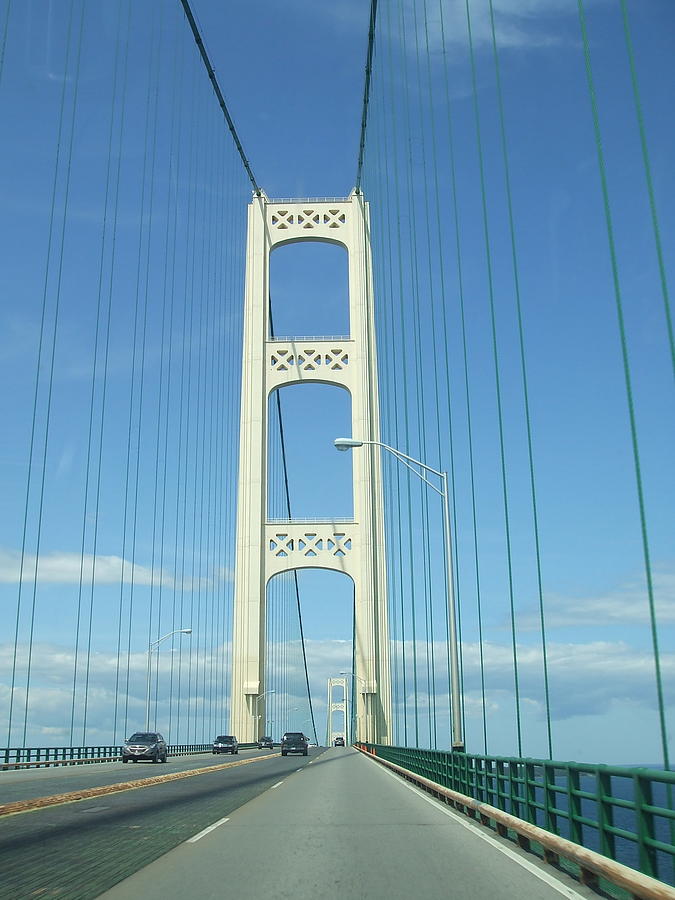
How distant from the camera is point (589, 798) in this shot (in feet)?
28.0

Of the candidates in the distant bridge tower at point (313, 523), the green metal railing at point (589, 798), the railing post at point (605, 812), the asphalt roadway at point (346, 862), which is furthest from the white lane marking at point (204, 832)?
the distant bridge tower at point (313, 523)

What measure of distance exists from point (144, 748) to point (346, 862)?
37.2 meters

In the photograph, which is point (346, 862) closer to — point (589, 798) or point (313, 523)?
point (589, 798)

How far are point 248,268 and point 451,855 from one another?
189 ft

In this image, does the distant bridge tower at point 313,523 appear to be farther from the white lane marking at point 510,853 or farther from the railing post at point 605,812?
the railing post at point 605,812

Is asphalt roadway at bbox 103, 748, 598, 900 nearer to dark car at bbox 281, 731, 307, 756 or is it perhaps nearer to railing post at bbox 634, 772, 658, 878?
railing post at bbox 634, 772, 658, 878

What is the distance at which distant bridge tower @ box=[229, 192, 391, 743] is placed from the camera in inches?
2215

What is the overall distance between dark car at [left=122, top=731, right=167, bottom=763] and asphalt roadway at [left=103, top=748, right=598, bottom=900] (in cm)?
3060

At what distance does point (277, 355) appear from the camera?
62250 millimetres

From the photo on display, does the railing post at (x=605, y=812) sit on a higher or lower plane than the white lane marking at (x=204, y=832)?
higher

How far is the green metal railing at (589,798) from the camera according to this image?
7078 mm

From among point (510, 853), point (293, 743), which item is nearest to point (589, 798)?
point (510, 853)

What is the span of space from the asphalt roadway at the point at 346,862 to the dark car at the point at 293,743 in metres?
41.9

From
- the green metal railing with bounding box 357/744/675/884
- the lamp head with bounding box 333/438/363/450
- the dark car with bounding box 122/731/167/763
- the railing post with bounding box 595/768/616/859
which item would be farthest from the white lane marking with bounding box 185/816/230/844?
the dark car with bounding box 122/731/167/763
